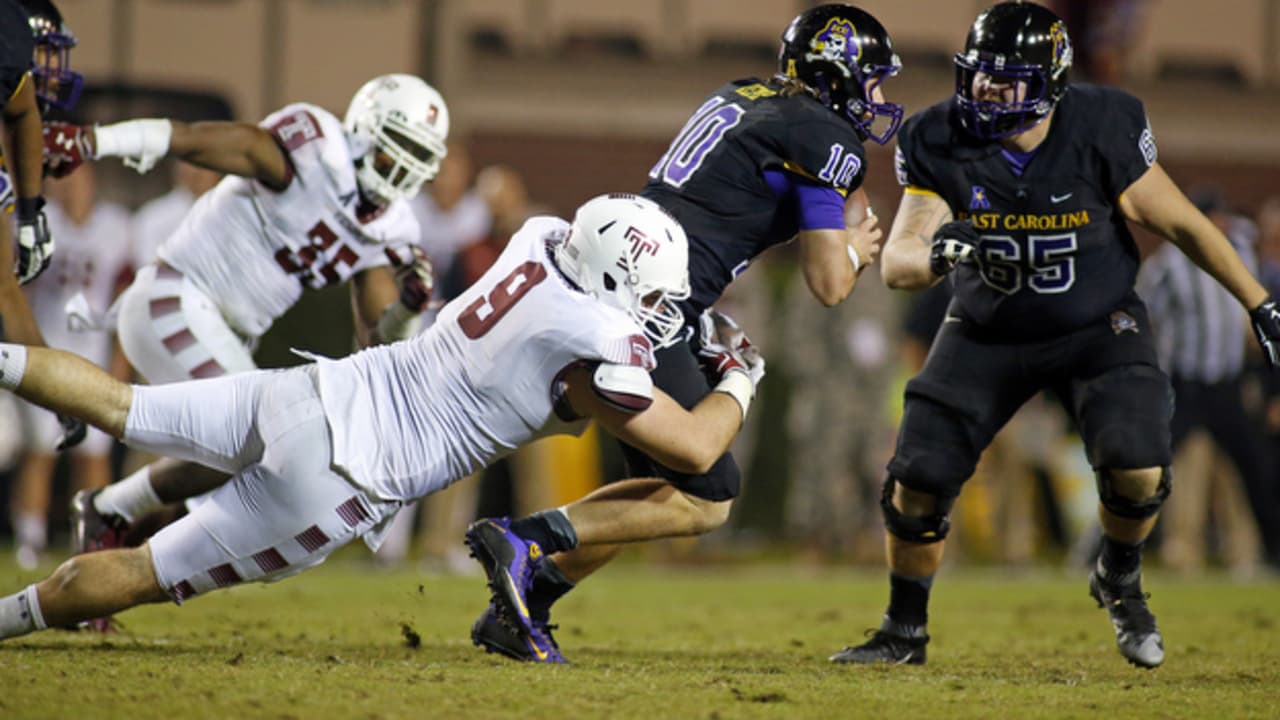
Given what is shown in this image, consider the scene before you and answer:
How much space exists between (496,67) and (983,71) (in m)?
11.4

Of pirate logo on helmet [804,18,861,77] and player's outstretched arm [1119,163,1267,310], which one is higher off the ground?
pirate logo on helmet [804,18,861,77]

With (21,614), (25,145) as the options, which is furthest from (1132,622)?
(25,145)

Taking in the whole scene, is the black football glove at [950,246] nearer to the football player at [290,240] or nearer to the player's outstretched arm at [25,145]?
the football player at [290,240]

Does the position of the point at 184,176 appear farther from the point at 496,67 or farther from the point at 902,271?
the point at 496,67

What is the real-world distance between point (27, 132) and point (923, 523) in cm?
324

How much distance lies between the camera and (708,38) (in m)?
16.3

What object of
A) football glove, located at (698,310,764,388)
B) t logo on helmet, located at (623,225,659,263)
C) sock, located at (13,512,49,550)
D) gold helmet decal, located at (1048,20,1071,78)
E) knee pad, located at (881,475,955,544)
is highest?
gold helmet decal, located at (1048,20,1071,78)

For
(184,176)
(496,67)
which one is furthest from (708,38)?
(184,176)

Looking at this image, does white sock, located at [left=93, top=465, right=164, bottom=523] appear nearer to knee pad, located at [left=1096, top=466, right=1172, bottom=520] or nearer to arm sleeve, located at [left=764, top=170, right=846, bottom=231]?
arm sleeve, located at [left=764, top=170, right=846, bottom=231]

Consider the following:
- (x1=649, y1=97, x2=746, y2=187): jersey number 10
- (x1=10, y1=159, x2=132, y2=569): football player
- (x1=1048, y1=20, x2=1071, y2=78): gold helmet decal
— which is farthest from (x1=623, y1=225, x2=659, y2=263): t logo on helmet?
(x1=10, y1=159, x2=132, y2=569): football player

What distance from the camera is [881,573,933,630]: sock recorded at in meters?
5.08

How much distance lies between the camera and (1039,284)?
4.94 meters

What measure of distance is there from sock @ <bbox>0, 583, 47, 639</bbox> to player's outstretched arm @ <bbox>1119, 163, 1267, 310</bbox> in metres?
3.47

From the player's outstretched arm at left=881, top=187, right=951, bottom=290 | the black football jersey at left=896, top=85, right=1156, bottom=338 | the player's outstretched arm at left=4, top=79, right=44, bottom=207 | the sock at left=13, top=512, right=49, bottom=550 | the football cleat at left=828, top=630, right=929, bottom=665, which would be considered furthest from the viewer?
the sock at left=13, top=512, right=49, bottom=550
